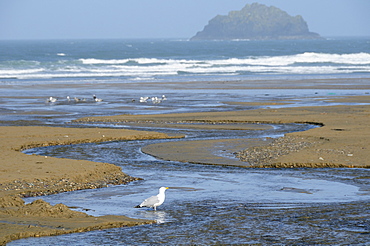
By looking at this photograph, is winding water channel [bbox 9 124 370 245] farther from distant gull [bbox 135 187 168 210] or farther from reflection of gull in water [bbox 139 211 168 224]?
distant gull [bbox 135 187 168 210]

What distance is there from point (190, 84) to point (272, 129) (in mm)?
23473

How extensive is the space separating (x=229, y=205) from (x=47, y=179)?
4.01 meters

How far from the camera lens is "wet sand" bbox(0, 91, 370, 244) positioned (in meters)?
9.21

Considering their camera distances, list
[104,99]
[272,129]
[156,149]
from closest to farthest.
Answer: [156,149], [272,129], [104,99]

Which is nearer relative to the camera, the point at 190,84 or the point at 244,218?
the point at 244,218

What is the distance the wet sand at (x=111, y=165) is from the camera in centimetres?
921

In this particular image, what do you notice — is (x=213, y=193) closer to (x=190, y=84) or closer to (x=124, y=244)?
(x=124, y=244)

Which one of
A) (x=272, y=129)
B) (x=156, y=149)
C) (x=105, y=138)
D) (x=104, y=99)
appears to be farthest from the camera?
(x=104, y=99)

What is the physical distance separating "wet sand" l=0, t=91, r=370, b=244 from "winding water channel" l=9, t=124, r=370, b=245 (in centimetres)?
A: 43

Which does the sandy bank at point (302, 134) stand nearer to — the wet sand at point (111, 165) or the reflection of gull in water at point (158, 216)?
the wet sand at point (111, 165)

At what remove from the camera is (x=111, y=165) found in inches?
543

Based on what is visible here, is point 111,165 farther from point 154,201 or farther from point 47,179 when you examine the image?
point 154,201

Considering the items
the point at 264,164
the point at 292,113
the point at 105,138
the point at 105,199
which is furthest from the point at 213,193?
the point at 292,113

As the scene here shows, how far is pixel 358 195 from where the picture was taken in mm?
11211
